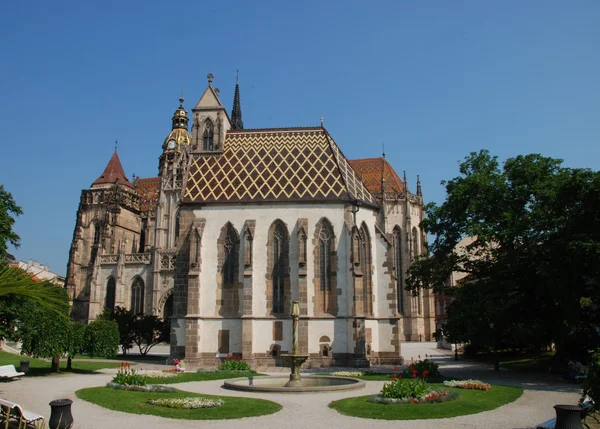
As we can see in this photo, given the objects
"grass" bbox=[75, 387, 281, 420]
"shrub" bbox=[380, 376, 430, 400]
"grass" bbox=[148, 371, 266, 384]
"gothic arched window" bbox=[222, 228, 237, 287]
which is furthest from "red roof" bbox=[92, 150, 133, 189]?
"shrub" bbox=[380, 376, 430, 400]

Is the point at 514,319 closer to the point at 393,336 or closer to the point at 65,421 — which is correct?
the point at 393,336

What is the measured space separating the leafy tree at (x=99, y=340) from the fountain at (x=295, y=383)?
28.0 feet

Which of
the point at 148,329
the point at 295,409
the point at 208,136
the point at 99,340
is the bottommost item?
the point at 295,409

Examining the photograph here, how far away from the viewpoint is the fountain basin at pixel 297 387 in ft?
60.0

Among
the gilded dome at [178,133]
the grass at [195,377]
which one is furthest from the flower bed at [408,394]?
the gilded dome at [178,133]

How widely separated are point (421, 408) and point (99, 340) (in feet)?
56.6

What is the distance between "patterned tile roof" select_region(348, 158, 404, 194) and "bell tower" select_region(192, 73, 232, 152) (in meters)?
26.7

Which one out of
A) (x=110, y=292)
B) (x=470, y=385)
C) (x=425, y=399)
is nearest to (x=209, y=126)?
(x=470, y=385)

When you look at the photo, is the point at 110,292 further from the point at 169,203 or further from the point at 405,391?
the point at 405,391

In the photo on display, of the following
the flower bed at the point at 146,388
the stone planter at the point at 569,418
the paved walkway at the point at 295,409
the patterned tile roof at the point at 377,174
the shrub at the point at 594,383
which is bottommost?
the paved walkway at the point at 295,409

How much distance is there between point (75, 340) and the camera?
2498 cm

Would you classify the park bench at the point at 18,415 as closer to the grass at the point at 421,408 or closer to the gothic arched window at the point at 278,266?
the grass at the point at 421,408

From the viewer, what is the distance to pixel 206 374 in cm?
2539

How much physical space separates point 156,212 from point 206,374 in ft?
122
